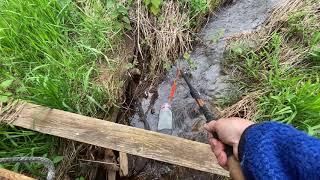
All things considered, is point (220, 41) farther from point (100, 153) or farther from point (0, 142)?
point (0, 142)

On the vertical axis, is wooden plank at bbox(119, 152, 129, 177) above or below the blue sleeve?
below

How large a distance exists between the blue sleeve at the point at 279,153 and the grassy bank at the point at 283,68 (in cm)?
134

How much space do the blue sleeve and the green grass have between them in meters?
1.55

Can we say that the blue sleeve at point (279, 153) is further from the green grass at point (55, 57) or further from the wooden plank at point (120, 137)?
the green grass at point (55, 57)

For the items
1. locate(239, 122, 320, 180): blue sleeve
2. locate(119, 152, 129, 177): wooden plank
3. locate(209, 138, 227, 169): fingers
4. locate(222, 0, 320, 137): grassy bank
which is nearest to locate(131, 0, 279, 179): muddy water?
locate(222, 0, 320, 137): grassy bank

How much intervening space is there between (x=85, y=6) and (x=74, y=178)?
1402 millimetres

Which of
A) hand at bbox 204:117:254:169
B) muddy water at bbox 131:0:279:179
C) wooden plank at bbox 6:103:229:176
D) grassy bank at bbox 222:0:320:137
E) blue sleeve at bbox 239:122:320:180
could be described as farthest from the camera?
muddy water at bbox 131:0:279:179

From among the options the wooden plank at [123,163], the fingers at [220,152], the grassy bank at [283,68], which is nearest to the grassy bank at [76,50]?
the wooden plank at [123,163]

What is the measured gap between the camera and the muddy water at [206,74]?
9.39ft

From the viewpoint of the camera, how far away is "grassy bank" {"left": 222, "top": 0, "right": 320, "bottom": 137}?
97.3 inches

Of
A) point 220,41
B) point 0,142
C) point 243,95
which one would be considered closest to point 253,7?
point 220,41

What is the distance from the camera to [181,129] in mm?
2873

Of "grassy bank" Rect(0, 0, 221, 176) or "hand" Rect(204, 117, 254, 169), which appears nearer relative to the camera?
"hand" Rect(204, 117, 254, 169)

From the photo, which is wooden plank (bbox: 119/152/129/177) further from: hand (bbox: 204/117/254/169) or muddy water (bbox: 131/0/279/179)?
hand (bbox: 204/117/254/169)
